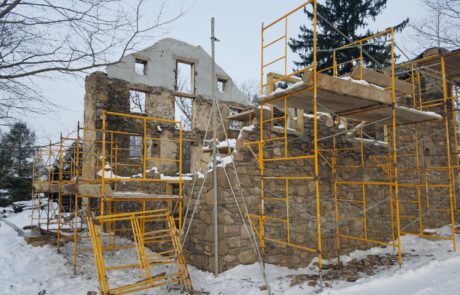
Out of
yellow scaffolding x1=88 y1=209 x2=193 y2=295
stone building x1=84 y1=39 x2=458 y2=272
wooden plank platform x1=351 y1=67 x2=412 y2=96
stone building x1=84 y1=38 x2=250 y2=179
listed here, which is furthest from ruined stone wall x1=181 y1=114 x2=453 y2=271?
stone building x1=84 y1=38 x2=250 y2=179

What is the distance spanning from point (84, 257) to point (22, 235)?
2.71 metres

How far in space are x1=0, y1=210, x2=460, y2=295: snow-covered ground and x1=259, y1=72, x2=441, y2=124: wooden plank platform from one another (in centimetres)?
289

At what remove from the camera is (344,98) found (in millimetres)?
5871

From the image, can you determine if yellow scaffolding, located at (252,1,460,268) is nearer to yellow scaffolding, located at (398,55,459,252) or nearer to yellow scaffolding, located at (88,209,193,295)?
yellow scaffolding, located at (398,55,459,252)

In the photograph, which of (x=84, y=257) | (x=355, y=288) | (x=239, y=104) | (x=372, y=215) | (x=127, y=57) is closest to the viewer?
(x=355, y=288)

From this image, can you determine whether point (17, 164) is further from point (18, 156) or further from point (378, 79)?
point (378, 79)

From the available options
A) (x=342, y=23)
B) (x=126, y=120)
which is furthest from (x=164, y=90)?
(x=342, y=23)

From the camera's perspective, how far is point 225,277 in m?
6.32

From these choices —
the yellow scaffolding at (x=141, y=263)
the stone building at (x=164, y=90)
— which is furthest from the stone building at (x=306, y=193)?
the stone building at (x=164, y=90)

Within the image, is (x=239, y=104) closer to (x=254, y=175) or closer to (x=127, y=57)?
(x=127, y=57)

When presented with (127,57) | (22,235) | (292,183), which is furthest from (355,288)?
(127,57)

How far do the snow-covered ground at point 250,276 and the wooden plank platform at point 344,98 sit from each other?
9.48 feet

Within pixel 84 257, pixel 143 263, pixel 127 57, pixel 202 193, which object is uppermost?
pixel 127 57

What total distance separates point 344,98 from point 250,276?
3.63m
